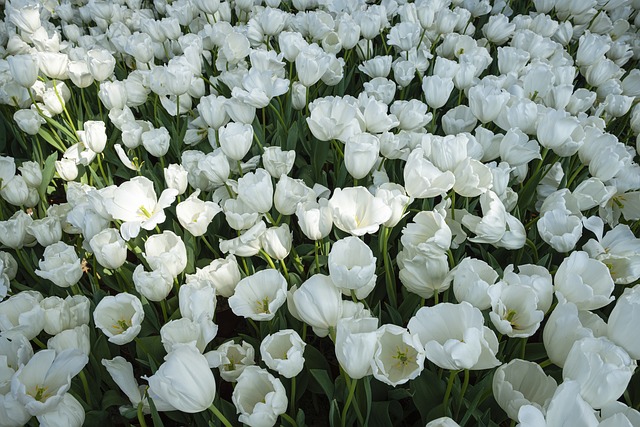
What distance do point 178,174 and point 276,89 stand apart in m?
0.42

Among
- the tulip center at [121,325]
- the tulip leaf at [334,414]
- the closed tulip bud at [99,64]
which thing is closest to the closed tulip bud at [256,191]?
the tulip center at [121,325]

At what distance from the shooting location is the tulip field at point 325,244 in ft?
3.05

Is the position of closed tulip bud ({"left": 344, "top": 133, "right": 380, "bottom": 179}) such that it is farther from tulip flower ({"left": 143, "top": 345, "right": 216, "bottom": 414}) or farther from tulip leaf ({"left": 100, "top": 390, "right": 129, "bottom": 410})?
tulip leaf ({"left": 100, "top": 390, "right": 129, "bottom": 410})

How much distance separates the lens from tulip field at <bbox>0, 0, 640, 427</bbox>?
0.93m

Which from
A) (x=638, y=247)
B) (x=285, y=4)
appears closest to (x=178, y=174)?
(x=638, y=247)

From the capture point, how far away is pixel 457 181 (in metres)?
1.29

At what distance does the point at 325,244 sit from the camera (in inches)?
51.9

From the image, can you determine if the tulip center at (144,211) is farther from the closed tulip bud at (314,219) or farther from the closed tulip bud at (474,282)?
the closed tulip bud at (474,282)

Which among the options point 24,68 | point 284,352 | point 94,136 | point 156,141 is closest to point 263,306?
point 284,352

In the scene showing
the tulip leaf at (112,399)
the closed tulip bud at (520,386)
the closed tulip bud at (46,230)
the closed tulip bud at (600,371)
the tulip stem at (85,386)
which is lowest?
the tulip leaf at (112,399)

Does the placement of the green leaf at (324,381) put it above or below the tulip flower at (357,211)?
below

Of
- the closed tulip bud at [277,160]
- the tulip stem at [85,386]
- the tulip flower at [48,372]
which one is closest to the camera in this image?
the tulip flower at [48,372]

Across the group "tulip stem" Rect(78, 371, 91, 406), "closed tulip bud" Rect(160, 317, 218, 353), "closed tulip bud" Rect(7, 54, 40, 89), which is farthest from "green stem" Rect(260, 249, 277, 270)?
"closed tulip bud" Rect(7, 54, 40, 89)

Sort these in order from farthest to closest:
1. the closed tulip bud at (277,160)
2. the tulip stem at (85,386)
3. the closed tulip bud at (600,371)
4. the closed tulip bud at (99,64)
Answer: the closed tulip bud at (99,64) → the closed tulip bud at (277,160) → the tulip stem at (85,386) → the closed tulip bud at (600,371)
